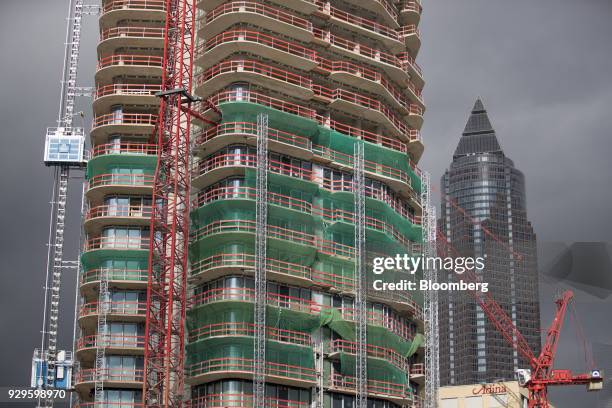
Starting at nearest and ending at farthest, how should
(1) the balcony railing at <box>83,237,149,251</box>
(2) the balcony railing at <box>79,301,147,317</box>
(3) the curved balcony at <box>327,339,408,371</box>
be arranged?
(3) the curved balcony at <box>327,339,408,371</box>, (2) the balcony railing at <box>79,301,147,317</box>, (1) the balcony railing at <box>83,237,149,251</box>

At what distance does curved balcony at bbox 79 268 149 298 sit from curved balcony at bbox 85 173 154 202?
28.3ft

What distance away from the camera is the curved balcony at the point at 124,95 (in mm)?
145000

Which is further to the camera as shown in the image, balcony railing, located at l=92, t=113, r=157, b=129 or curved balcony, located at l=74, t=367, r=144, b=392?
balcony railing, located at l=92, t=113, r=157, b=129

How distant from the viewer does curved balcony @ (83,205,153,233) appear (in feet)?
459

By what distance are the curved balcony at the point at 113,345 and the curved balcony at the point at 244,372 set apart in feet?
22.8

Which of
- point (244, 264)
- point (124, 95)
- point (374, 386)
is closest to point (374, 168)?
point (244, 264)

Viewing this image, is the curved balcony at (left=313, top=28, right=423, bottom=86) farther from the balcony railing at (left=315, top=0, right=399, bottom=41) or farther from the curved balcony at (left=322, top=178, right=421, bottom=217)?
the curved balcony at (left=322, top=178, right=421, bottom=217)

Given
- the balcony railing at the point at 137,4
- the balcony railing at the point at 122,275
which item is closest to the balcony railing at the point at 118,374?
the balcony railing at the point at 122,275

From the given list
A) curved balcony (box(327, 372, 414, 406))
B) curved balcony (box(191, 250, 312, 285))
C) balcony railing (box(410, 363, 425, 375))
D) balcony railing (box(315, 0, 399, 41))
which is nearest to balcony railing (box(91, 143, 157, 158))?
curved balcony (box(191, 250, 312, 285))

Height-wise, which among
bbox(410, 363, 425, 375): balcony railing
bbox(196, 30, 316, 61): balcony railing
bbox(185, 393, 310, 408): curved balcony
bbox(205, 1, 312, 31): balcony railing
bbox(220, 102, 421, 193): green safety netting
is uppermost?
bbox(205, 1, 312, 31): balcony railing

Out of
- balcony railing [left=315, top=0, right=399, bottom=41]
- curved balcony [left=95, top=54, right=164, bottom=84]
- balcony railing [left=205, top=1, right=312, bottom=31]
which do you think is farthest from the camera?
balcony railing [left=315, top=0, right=399, bottom=41]

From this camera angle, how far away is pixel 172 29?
143250mm

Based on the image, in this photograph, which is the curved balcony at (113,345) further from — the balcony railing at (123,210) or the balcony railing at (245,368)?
the balcony railing at (123,210)

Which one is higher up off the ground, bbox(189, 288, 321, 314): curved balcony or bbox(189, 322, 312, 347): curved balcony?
bbox(189, 288, 321, 314): curved balcony
